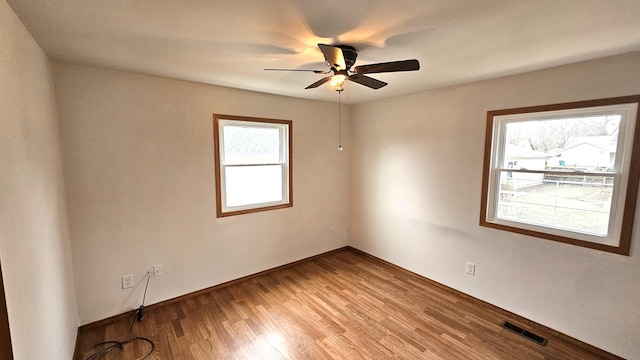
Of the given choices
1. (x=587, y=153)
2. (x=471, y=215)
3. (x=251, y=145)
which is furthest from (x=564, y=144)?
(x=251, y=145)

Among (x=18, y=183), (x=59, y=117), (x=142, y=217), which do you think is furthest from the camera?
(x=142, y=217)

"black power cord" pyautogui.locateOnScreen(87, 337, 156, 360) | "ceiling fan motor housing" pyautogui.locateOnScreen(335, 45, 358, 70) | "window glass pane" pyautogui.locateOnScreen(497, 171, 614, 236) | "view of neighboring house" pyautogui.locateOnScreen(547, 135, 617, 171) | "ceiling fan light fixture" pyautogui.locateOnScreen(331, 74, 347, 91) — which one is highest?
"ceiling fan motor housing" pyautogui.locateOnScreen(335, 45, 358, 70)

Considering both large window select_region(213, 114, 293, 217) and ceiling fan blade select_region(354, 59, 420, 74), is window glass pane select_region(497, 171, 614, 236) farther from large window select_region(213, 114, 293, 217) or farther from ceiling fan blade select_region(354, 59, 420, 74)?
large window select_region(213, 114, 293, 217)

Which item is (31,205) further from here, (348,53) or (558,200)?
(558,200)

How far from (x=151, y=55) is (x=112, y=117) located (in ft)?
2.64

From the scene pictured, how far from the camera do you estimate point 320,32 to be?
167cm

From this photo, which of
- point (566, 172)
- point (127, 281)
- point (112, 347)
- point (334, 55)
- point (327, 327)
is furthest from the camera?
point (127, 281)

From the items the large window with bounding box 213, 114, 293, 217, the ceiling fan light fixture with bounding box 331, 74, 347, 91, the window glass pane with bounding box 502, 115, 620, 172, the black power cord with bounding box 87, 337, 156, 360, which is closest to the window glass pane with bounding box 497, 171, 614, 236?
the window glass pane with bounding box 502, 115, 620, 172

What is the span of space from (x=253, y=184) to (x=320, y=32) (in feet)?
7.28

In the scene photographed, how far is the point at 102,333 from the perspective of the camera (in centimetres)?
240

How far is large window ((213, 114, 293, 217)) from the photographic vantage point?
313 cm

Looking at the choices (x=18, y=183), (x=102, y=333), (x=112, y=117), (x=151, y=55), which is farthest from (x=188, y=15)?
(x=102, y=333)

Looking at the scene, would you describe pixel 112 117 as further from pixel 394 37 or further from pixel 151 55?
pixel 394 37

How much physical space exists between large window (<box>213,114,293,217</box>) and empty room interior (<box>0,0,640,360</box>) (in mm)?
24
